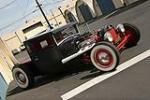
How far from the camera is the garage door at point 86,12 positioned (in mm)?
56000

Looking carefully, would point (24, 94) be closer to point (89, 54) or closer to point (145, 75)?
point (89, 54)

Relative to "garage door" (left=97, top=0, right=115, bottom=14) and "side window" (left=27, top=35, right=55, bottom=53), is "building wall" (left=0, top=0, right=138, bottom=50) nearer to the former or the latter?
"garage door" (left=97, top=0, right=115, bottom=14)

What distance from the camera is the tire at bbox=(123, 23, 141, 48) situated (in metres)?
11.0

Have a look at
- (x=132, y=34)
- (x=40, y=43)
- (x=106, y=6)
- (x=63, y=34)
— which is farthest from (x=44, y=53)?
(x=106, y=6)

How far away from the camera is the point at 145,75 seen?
7820mm

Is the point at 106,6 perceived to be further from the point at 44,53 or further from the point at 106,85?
the point at 106,85

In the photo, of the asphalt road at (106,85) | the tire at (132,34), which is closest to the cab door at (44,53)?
the asphalt road at (106,85)

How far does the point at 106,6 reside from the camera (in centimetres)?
5350

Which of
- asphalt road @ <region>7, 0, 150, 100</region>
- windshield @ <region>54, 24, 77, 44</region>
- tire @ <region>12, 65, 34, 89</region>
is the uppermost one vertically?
windshield @ <region>54, 24, 77, 44</region>

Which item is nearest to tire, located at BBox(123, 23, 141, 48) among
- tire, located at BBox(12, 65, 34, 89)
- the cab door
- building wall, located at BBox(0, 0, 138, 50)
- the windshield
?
the windshield

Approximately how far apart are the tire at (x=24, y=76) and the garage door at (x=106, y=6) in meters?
41.4

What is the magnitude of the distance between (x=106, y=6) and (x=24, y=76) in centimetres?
4314

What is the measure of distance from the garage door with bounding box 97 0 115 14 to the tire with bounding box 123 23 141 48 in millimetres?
41127

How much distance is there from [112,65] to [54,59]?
2042 millimetres
